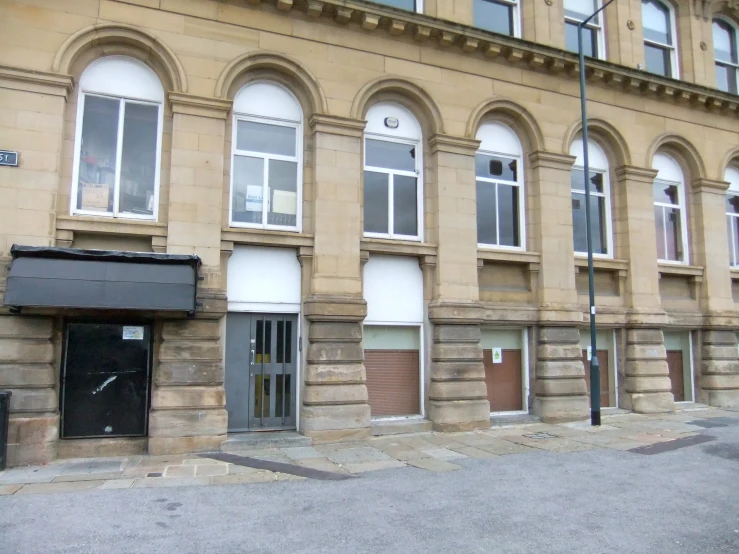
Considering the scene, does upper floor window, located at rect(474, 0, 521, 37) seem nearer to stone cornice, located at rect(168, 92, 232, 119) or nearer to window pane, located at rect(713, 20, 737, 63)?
stone cornice, located at rect(168, 92, 232, 119)

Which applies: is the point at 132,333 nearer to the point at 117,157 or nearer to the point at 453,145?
the point at 117,157

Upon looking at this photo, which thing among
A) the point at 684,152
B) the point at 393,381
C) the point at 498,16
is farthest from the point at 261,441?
the point at 684,152

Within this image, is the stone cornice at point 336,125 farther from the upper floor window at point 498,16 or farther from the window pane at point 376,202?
the upper floor window at point 498,16

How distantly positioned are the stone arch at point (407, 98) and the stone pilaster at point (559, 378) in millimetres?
5425

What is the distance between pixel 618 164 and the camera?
596 inches

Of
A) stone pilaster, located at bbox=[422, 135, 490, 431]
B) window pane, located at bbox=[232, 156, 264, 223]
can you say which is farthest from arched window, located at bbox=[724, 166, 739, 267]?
window pane, located at bbox=[232, 156, 264, 223]

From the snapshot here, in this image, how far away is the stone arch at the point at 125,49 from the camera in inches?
397

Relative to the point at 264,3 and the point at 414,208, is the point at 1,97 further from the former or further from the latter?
the point at 414,208

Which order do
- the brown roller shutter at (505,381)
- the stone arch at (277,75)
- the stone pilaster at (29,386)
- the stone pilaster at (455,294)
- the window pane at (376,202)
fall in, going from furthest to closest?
the brown roller shutter at (505,381) → the window pane at (376,202) → the stone pilaster at (455,294) → the stone arch at (277,75) → the stone pilaster at (29,386)

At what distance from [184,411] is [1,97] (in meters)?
6.20

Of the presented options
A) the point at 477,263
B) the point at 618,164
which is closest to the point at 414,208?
the point at 477,263

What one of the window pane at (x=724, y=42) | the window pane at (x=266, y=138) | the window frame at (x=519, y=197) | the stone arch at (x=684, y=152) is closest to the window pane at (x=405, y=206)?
the window frame at (x=519, y=197)

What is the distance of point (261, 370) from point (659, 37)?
1516cm

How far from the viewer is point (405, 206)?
1270 centimetres
